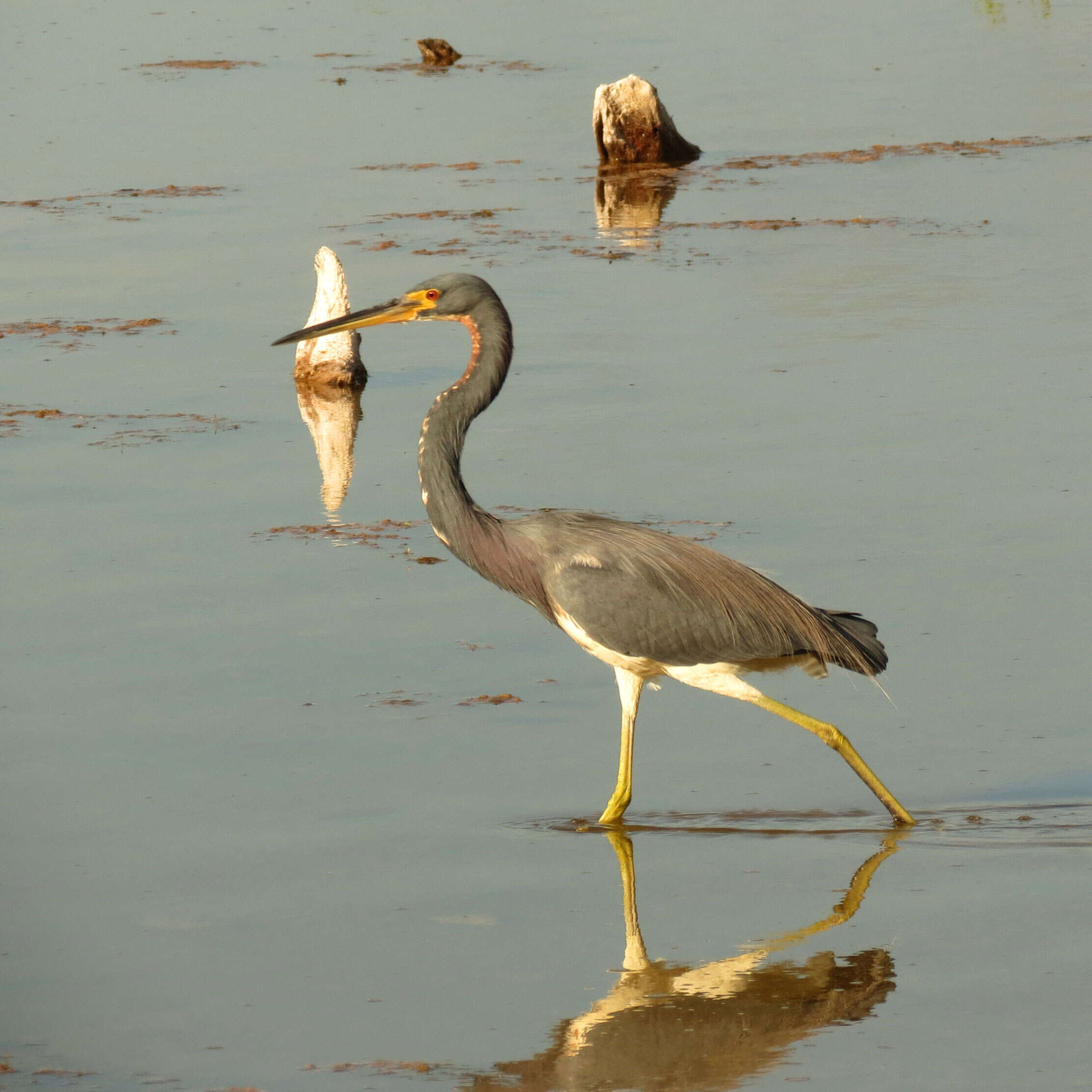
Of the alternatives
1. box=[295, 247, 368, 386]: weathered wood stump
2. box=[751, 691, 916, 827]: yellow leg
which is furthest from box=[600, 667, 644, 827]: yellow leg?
box=[295, 247, 368, 386]: weathered wood stump

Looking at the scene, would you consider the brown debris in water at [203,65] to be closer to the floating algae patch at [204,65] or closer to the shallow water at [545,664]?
the floating algae patch at [204,65]

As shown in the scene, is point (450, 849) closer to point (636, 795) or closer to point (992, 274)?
point (636, 795)

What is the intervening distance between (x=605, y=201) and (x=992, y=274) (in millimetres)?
5993

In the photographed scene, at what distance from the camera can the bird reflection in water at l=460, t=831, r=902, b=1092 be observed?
5.56 m

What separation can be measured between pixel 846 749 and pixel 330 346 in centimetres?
784

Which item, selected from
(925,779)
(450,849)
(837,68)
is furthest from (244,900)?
(837,68)

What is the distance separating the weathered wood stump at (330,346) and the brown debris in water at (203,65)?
20.6 m

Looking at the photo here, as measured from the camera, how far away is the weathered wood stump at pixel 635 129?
23.0 meters

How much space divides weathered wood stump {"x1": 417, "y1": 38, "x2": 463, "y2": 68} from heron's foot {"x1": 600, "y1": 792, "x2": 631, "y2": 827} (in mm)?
27202

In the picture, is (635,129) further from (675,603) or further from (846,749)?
(846,749)

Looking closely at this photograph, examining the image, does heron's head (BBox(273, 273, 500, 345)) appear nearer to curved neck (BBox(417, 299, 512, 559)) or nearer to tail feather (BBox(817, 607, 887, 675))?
curved neck (BBox(417, 299, 512, 559))

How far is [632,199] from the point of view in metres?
21.6

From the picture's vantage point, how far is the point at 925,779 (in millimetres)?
7633

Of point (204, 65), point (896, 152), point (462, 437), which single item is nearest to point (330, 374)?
point (462, 437)
